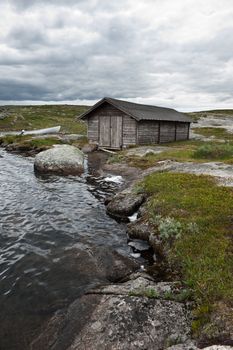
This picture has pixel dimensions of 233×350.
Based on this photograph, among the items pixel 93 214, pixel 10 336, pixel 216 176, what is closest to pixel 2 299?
pixel 10 336

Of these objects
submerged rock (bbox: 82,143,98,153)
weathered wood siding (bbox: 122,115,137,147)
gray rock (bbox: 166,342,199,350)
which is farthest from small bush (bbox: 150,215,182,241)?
submerged rock (bbox: 82,143,98,153)

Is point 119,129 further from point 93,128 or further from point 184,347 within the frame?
point 184,347

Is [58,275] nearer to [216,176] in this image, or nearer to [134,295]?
[134,295]

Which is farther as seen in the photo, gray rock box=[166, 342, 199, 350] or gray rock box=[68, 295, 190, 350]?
gray rock box=[68, 295, 190, 350]

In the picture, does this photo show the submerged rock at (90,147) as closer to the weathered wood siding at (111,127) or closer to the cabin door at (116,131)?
the weathered wood siding at (111,127)

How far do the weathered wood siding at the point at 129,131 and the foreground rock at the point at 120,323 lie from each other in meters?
30.6

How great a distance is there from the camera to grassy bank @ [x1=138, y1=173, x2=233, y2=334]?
7824 mm

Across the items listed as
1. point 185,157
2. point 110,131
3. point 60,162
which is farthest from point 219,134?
point 60,162

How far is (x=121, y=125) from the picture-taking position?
38594mm

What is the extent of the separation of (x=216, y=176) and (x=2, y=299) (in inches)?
565

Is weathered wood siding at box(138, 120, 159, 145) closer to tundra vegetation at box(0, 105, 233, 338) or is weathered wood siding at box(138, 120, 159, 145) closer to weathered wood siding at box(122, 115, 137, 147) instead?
weathered wood siding at box(122, 115, 137, 147)

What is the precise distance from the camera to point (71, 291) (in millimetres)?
8891

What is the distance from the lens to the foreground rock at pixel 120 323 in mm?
6531

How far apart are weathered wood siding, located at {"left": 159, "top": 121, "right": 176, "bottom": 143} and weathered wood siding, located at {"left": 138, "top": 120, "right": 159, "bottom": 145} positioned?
1333 millimetres
